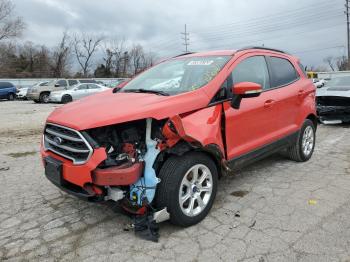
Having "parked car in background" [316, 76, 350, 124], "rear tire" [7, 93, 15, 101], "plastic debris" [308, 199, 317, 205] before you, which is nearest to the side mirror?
"plastic debris" [308, 199, 317, 205]

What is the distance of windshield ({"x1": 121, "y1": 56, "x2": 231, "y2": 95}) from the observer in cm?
378

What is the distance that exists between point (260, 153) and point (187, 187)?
1.46 meters

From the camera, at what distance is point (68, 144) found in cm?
Result: 322

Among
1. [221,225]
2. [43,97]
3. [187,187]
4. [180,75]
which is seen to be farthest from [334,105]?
[43,97]

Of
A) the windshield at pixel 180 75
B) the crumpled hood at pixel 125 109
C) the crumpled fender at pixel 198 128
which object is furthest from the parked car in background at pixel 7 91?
the crumpled fender at pixel 198 128

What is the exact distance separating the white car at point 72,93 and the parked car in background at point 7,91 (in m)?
8.95

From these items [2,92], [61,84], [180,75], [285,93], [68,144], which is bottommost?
[68,144]

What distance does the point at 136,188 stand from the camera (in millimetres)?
3100

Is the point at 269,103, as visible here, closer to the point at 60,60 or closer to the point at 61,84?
the point at 61,84

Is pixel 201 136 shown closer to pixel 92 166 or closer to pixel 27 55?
pixel 92 166

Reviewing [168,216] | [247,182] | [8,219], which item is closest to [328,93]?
[247,182]

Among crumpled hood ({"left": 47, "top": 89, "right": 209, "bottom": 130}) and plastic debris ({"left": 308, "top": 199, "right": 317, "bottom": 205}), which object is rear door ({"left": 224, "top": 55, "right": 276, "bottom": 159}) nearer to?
crumpled hood ({"left": 47, "top": 89, "right": 209, "bottom": 130})

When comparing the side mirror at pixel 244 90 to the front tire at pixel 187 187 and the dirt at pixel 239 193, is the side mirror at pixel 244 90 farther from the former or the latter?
the dirt at pixel 239 193

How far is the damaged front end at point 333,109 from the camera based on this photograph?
9266 millimetres
